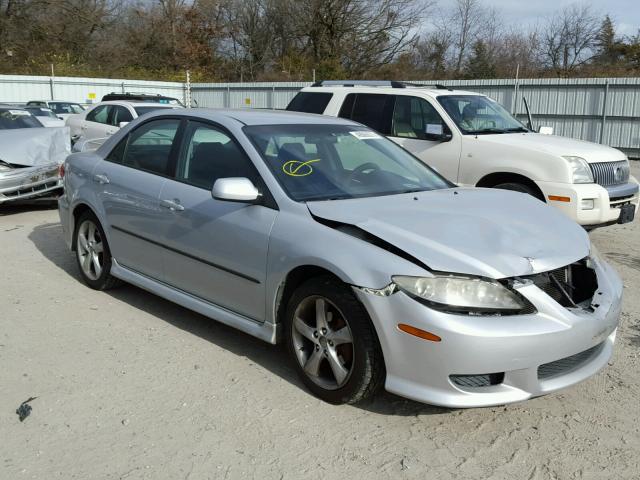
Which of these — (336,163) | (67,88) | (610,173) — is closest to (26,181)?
(336,163)

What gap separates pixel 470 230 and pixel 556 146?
4.37 metres

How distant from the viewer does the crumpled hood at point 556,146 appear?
7250 mm

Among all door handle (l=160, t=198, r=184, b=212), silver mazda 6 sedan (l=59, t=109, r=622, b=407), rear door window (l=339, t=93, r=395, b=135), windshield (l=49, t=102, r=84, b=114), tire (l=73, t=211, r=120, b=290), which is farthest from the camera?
windshield (l=49, t=102, r=84, b=114)

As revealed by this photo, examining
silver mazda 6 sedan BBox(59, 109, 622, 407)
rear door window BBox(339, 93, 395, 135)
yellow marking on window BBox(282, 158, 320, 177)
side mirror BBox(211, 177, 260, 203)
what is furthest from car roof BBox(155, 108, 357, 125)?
rear door window BBox(339, 93, 395, 135)

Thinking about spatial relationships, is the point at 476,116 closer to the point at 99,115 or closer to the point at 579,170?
the point at 579,170

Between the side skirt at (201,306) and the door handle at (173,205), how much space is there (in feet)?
1.92

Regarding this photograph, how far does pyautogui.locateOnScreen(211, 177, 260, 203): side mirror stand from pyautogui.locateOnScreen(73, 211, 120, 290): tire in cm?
190

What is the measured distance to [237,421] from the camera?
3.48 meters

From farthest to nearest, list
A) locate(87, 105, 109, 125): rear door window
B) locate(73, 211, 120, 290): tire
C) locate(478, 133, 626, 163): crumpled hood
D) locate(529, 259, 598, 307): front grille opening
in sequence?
locate(87, 105, 109, 125): rear door window → locate(478, 133, 626, 163): crumpled hood → locate(73, 211, 120, 290): tire → locate(529, 259, 598, 307): front grille opening

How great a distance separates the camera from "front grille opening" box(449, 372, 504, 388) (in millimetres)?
3213

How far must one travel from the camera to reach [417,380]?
3.26m

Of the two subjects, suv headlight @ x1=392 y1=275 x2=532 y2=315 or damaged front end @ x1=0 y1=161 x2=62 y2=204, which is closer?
suv headlight @ x1=392 y1=275 x2=532 y2=315

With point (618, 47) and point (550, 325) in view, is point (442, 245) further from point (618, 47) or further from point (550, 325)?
point (618, 47)

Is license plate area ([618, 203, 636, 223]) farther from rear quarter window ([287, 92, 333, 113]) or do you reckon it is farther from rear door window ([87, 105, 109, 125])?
rear door window ([87, 105, 109, 125])
